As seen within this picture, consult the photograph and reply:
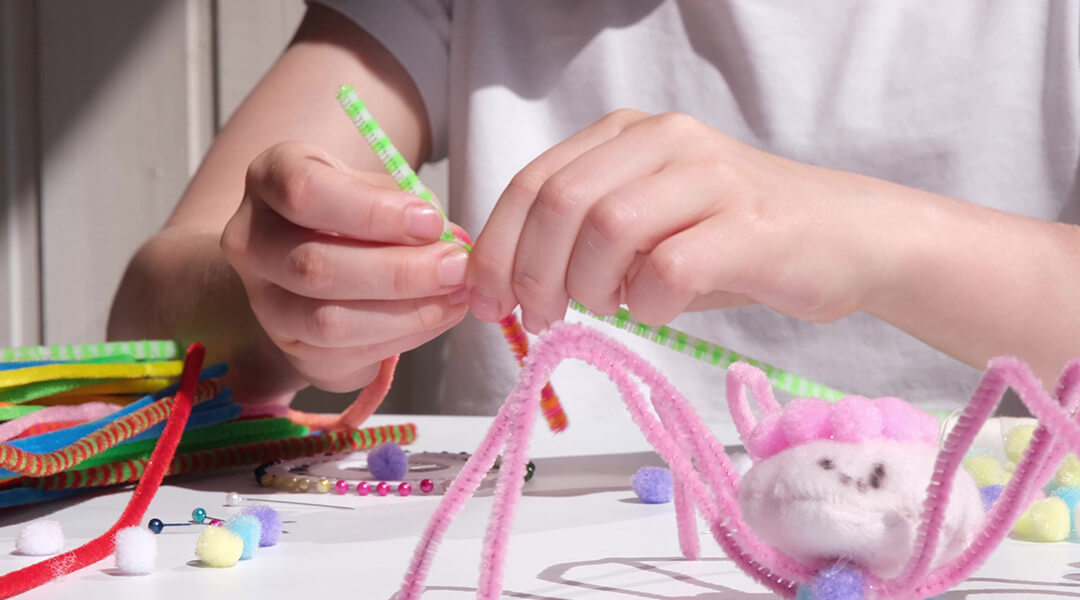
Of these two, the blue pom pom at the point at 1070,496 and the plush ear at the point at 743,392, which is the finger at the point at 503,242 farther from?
Answer: the blue pom pom at the point at 1070,496

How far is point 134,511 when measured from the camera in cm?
42

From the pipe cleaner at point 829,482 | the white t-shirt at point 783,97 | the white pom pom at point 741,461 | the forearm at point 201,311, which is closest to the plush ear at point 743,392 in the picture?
the pipe cleaner at point 829,482

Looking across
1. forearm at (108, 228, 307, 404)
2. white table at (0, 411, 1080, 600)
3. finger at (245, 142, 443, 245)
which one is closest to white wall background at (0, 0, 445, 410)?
forearm at (108, 228, 307, 404)

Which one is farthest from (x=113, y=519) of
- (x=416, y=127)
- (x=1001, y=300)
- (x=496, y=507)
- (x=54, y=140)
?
(x=54, y=140)

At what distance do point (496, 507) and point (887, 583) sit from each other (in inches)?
4.3

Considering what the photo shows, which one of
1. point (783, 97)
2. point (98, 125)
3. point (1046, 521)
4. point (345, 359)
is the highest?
point (98, 125)

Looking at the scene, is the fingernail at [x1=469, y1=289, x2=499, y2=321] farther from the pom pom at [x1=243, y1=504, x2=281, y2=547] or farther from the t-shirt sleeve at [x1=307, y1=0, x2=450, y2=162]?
the t-shirt sleeve at [x1=307, y1=0, x2=450, y2=162]

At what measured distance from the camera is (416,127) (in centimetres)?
115

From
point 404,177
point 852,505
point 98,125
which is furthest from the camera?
Answer: point 98,125

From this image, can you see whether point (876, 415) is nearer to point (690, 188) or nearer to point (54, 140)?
point (690, 188)

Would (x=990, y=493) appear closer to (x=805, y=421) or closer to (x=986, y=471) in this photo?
(x=986, y=471)

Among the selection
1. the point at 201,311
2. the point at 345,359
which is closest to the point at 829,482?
the point at 345,359

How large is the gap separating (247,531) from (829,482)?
9.4 inches

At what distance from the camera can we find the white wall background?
5.00 ft
